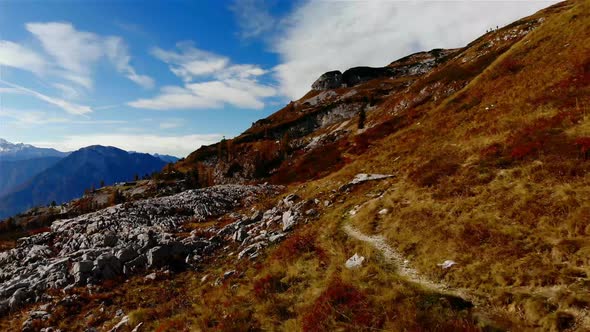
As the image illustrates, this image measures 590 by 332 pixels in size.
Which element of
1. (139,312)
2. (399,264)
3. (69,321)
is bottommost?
(69,321)

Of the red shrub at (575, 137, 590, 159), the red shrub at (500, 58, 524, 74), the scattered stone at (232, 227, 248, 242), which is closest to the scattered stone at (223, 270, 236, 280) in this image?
the scattered stone at (232, 227, 248, 242)

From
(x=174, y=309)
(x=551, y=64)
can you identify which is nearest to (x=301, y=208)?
(x=174, y=309)

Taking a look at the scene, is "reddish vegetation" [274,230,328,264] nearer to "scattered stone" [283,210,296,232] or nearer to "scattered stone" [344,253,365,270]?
"scattered stone" [344,253,365,270]

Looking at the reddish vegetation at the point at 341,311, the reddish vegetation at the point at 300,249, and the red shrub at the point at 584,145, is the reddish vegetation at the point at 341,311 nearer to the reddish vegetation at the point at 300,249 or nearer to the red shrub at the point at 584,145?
the reddish vegetation at the point at 300,249

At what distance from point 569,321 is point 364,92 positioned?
19253cm

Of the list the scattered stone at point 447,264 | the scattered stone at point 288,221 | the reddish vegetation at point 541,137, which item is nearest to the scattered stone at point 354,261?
the scattered stone at point 447,264

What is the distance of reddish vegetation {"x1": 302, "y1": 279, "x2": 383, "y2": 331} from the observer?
33.0 ft

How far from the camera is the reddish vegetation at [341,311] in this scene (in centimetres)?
1005

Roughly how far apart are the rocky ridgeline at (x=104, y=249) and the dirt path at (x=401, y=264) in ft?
47.6

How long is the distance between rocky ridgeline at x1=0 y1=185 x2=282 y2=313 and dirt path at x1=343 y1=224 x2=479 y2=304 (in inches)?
571

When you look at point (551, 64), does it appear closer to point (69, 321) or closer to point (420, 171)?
point (420, 171)

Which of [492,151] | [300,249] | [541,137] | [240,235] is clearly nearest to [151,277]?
[240,235]

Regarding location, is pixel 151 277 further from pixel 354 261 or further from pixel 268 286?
pixel 354 261

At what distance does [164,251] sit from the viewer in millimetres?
26797
